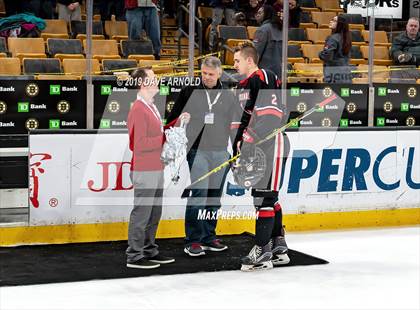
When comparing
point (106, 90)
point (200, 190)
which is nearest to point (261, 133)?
point (200, 190)

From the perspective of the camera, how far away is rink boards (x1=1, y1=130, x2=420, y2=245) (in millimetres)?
6996

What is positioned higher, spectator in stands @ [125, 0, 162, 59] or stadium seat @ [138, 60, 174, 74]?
spectator in stands @ [125, 0, 162, 59]

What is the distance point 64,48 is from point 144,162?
9.07ft

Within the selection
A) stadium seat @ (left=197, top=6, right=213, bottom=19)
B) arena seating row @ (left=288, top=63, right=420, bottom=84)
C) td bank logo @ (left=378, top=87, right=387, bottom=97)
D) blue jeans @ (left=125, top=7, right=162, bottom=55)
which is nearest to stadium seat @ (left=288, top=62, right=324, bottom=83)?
arena seating row @ (left=288, top=63, right=420, bottom=84)

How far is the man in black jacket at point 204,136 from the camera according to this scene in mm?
6562

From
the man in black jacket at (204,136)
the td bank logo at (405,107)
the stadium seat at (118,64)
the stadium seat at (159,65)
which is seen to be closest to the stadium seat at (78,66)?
the stadium seat at (118,64)

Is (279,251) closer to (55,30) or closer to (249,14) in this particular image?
(55,30)

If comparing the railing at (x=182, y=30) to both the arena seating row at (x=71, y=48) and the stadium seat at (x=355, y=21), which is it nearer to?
the arena seating row at (x=71, y=48)

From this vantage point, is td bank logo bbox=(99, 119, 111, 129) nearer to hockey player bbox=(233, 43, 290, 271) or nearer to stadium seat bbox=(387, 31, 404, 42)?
hockey player bbox=(233, 43, 290, 271)

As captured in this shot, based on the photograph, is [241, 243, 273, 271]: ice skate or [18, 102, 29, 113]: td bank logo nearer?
[241, 243, 273, 271]: ice skate

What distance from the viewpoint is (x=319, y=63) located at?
9328 millimetres

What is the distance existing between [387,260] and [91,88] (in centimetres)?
317

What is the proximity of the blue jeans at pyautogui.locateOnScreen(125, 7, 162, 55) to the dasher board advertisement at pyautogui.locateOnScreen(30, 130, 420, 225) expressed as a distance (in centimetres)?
193

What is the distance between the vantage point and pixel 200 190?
22.0 ft
